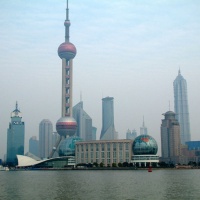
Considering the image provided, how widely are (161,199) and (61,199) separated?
47.7 ft

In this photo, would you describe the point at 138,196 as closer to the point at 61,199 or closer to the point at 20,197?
the point at 61,199

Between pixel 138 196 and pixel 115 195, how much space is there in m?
4.05

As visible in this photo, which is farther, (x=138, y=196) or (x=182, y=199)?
(x=138, y=196)

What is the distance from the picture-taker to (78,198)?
55.9 m

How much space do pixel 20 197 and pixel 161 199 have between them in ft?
70.4

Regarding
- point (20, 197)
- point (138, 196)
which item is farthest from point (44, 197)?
point (138, 196)

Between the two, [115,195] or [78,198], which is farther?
[115,195]

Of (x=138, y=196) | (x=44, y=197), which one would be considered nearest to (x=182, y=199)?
(x=138, y=196)

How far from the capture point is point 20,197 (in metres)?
57.7

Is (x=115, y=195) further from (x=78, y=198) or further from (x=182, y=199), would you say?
(x=182, y=199)

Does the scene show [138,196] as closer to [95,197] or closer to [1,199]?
[95,197]

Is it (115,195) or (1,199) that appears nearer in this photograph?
(1,199)

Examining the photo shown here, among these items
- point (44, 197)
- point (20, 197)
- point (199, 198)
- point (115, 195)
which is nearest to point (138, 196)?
point (115, 195)

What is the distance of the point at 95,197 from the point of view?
187 feet
